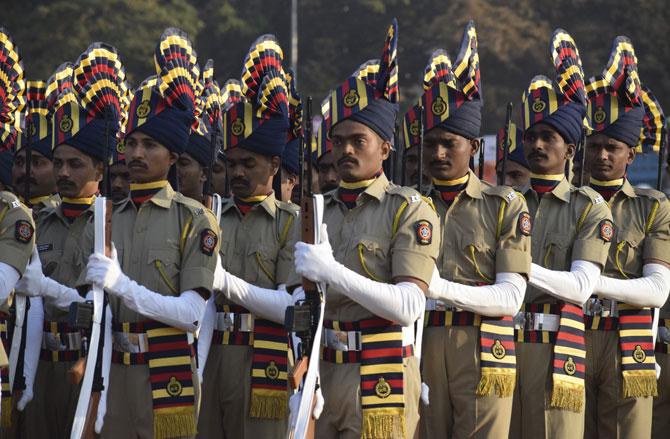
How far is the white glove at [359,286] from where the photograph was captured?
7.05 metres

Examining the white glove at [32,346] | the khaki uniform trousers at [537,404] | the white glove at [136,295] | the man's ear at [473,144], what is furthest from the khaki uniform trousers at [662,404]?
the white glove at [32,346]

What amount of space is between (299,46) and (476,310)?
32.6m

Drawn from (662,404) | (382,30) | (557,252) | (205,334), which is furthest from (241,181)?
(382,30)

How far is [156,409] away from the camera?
766 cm

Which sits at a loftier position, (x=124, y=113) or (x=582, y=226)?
(x=124, y=113)

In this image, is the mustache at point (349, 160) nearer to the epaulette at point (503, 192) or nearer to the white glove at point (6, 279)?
the epaulette at point (503, 192)

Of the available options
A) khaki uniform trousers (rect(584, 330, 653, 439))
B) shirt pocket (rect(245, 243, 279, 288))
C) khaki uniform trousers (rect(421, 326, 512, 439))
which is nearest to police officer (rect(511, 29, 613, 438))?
khaki uniform trousers (rect(584, 330, 653, 439))

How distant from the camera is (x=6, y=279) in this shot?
25.7 feet

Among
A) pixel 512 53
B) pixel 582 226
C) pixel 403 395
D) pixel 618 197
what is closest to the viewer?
pixel 403 395

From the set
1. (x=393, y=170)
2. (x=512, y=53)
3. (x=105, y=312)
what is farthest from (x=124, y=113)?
(x=512, y=53)

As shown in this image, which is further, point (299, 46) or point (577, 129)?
point (299, 46)

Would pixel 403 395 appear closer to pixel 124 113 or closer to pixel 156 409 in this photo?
pixel 156 409

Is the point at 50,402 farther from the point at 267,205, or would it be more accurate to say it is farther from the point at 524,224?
the point at 524,224

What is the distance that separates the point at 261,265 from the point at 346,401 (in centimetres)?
176
